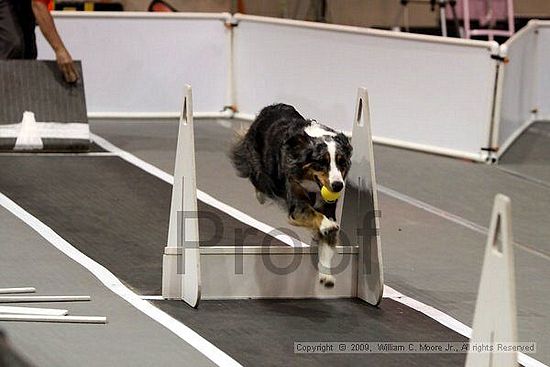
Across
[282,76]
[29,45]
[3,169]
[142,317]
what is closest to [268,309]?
[142,317]

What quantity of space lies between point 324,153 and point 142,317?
3.57 feet

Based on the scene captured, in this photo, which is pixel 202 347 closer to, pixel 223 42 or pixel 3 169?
pixel 3 169

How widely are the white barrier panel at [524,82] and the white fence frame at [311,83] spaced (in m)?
0.03

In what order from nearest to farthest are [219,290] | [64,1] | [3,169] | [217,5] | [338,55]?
1. [219,290]
2. [3,169]
3. [338,55]
4. [64,1]
5. [217,5]

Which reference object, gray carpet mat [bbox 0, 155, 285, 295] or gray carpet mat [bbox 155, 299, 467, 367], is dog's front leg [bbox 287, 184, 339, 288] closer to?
gray carpet mat [bbox 155, 299, 467, 367]

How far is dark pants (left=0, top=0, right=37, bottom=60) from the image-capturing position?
29.4 feet

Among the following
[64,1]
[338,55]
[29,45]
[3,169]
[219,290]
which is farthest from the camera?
[64,1]

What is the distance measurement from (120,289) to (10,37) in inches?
154

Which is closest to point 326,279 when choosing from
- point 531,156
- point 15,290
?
point 15,290

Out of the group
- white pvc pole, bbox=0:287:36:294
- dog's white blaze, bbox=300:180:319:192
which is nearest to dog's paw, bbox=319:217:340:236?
dog's white blaze, bbox=300:180:319:192

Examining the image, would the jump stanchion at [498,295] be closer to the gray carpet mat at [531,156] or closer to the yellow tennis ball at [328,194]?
the yellow tennis ball at [328,194]

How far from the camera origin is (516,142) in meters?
10.4

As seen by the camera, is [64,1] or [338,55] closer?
[338,55]

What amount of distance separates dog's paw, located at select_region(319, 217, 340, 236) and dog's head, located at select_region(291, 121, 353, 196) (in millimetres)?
182
